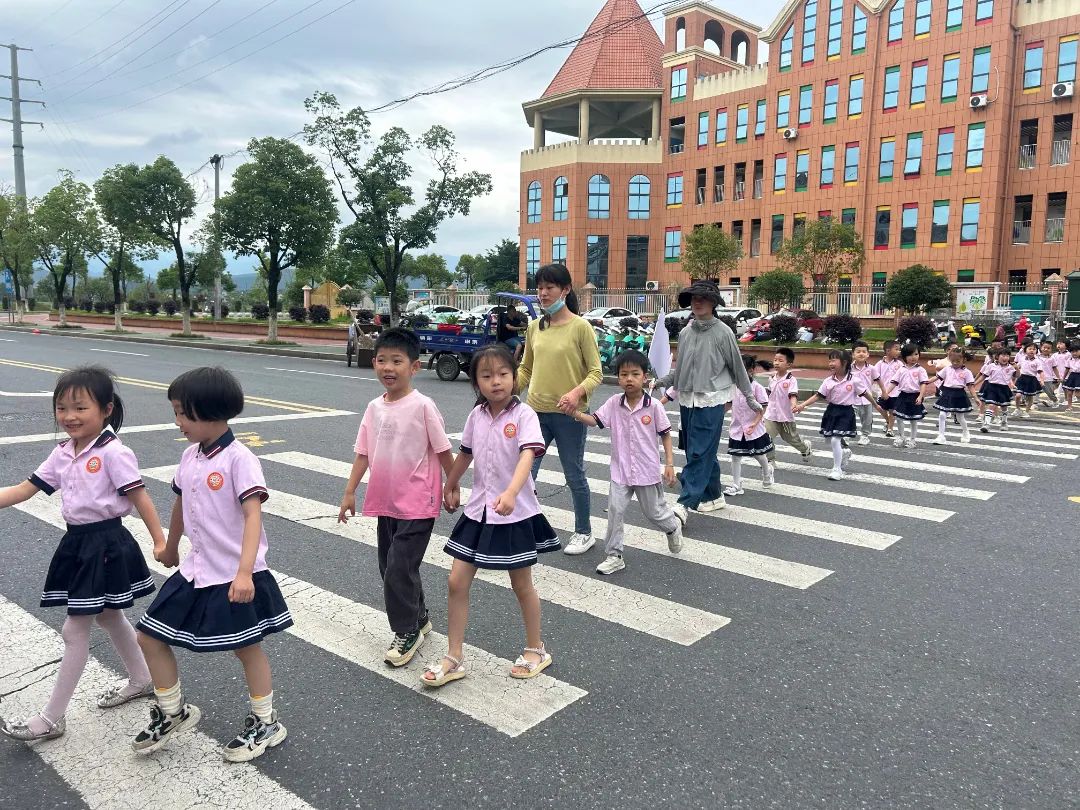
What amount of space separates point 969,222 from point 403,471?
41827mm

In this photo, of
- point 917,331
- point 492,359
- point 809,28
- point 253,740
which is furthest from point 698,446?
point 809,28

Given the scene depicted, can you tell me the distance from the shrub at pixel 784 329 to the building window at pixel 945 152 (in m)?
19.5

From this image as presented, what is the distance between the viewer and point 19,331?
1583 inches

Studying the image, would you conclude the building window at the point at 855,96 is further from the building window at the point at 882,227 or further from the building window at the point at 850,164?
the building window at the point at 882,227

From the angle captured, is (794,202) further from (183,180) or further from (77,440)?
(77,440)

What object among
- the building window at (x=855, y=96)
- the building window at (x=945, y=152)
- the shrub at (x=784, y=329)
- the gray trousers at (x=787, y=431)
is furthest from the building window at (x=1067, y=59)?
the gray trousers at (x=787, y=431)

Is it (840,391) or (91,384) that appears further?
(840,391)

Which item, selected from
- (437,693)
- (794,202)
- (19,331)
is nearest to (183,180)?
(19,331)

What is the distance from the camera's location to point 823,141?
43000 mm

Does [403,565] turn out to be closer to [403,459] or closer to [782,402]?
[403,459]

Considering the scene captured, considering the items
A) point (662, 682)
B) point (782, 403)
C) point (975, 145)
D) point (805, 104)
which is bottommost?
point (662, 682)

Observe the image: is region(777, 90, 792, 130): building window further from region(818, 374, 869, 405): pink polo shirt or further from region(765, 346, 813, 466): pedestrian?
region(765, 346, 813, 466): pedestrian

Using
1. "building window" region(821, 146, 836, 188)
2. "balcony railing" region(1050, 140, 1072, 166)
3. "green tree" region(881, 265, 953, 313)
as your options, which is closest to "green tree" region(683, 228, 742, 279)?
"building window" region(821, 146, 836, 188)

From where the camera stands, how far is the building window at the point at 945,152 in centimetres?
3888
